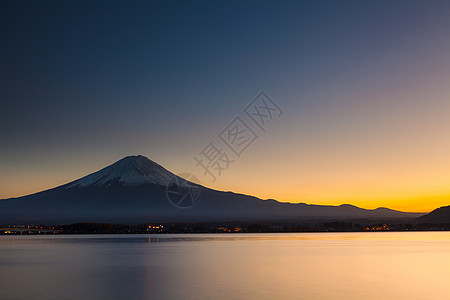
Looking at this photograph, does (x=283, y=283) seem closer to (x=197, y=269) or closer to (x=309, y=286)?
(x=309, y=286)

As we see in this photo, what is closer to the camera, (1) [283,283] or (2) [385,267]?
(1) [283,283]

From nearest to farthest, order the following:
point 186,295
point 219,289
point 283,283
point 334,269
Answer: point 186,295 → point 219,289 → point 283,283 → point 334,269

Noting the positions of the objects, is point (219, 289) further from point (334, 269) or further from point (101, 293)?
point (334, 269)

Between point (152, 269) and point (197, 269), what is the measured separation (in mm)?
2774

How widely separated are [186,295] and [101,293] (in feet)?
11.6

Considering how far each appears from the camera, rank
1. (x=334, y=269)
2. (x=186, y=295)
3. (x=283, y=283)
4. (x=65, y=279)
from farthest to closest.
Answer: (x=334, y=269) < (x=65, y=279) < (x=283, y=283) < (x=186, y=295)

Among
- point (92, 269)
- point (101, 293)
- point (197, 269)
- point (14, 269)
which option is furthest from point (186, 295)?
point (14, 269)

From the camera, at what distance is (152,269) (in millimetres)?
30922

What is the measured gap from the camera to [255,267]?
31.7 m

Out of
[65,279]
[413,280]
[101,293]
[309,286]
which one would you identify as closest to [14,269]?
[65,279]

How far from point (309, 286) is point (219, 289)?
4.04 m

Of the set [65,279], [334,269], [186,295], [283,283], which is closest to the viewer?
[186,295]

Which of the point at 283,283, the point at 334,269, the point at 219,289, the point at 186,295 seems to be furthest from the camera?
the point at 334,269

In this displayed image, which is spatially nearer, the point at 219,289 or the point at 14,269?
the point at 219,289
